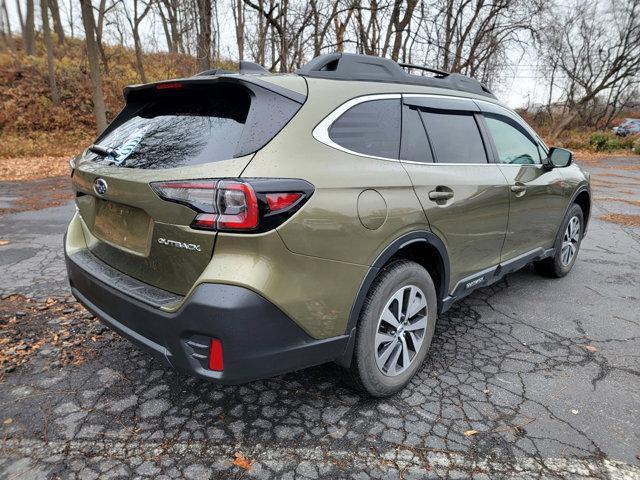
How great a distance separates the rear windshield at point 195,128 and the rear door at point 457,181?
0.91 m

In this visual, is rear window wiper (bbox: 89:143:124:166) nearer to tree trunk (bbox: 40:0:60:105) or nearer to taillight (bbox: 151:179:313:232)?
taillight (bbox: 151:179:313:232)

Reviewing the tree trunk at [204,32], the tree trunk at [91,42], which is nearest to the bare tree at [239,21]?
the tree trunk at [204,32]

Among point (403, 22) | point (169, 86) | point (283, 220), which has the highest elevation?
point (403, 22)

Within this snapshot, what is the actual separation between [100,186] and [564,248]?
435cm

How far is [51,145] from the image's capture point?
1580 centimetres

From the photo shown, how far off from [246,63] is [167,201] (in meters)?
1.19

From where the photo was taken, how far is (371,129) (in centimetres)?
241

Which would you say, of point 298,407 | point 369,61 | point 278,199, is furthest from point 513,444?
point 369,61

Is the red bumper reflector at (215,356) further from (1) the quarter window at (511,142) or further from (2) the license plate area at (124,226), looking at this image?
(1) the quarter window at (511,142)

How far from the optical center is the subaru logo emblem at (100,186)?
7.41ft

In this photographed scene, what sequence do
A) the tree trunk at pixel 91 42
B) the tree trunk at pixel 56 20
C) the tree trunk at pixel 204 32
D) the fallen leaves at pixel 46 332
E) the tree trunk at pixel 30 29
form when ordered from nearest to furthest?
1. the fallen leaves at pixel 46 332
2. the tree trunk at pixel 204 32
3. the tree trunk at pixel 91 42
4. the tree trunk at pixel 30 29
5. the tree trunk at pixel 56 20

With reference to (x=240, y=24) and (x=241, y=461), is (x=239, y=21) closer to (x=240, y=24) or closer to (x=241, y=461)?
(x=240, y=24)

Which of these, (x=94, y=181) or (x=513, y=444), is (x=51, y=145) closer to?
(x=94, y=181)

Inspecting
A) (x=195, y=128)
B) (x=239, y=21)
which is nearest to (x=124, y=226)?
(x=195, y=128)
